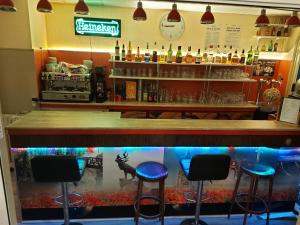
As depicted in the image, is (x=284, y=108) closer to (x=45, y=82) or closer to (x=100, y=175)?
(x=100, y=175)

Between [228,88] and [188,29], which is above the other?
[188,29]

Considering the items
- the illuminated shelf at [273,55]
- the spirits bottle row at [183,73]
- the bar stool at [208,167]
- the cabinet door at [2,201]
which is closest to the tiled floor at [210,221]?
the bar stool at [208,167]

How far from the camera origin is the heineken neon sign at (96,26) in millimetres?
4270

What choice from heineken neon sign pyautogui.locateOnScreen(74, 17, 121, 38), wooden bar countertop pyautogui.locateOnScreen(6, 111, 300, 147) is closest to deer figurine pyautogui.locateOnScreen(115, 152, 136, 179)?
wooden bar countertop pyautogui.locateOnScreen(6, 111, 300, 147)

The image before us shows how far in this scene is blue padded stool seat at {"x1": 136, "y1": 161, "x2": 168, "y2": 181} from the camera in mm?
2092

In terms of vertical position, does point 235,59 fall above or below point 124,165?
above

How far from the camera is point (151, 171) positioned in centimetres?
216

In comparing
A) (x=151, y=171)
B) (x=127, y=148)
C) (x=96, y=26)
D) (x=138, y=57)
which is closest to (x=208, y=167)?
(x=151, y=171)

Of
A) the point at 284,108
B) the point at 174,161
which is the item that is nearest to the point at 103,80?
the point at 174,161

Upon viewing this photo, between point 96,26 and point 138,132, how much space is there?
286 cm

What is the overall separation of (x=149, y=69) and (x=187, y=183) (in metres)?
2.48

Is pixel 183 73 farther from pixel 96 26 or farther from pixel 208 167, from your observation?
pixel 208 167

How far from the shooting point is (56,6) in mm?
4227

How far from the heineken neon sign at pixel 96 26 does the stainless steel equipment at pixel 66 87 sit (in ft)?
3.08
